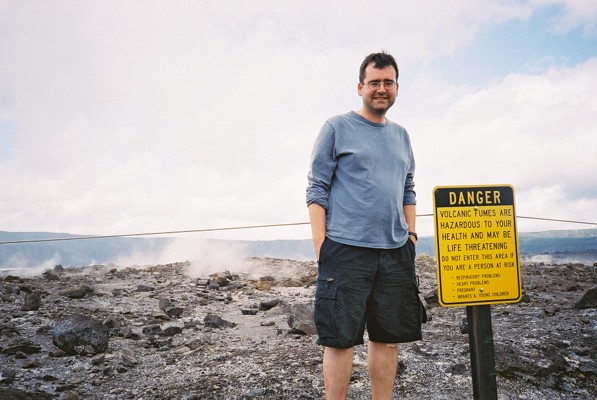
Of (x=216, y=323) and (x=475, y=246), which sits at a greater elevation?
(x=475, y=246)

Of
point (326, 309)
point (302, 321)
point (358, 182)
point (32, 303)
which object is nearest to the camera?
point (326, 309)

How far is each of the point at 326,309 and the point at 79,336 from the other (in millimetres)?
3059

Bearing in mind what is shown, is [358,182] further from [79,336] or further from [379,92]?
[79,336]

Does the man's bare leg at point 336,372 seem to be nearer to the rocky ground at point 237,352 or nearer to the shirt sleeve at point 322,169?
the shirt sleeve at point 322,169

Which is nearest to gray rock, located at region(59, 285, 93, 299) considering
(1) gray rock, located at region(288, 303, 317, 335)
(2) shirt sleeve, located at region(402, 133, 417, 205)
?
(1) gray rock, located at region(288, 303, 317, 335)

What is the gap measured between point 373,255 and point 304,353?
80.0 inches

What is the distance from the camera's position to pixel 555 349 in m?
3.53

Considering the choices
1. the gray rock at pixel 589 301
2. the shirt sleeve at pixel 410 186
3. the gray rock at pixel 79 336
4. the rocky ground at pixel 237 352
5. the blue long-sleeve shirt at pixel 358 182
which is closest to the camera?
the blue long-sleeve shirt at pixel 358 182

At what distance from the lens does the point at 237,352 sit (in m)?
3.98

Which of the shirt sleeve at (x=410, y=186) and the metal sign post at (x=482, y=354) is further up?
the shirt sleeve at (x=410, y=186)

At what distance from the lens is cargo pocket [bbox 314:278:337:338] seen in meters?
2.08

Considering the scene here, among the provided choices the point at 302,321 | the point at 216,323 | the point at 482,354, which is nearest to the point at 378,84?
the point at 482,354

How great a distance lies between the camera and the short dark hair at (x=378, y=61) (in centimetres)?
235

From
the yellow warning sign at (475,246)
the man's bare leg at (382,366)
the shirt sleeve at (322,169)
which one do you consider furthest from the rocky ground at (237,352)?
the shirt sleeve at (322,169)
